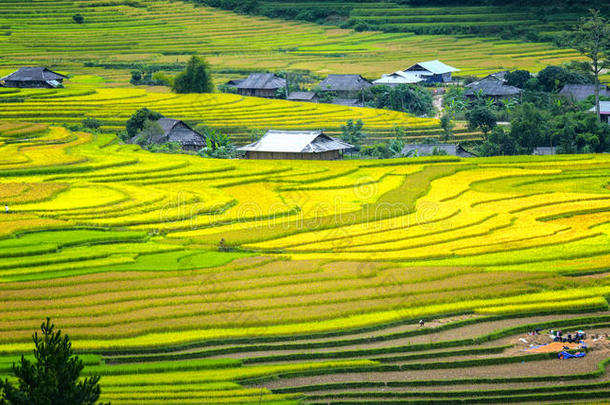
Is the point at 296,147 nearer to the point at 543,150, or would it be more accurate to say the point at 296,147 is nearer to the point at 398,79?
the point at 543,150

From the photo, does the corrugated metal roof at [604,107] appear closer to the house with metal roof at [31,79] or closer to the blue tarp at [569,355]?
the blue tarp at [569,355]

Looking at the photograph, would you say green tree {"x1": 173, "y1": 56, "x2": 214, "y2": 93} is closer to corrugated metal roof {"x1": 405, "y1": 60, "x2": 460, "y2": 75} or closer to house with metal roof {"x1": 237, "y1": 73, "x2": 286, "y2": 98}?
house with metal roof {"x1": 237, "y1": 73, "x2": 286, "y2": 98}

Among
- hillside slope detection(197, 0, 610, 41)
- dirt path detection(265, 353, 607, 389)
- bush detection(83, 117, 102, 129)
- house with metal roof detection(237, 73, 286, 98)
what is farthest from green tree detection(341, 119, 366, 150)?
hillside slope detection(197, 0, 610, 41)

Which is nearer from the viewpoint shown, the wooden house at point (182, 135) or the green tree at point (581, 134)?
the green tree at point (581, 134)

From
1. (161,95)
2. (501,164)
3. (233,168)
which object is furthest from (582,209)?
(161,95)

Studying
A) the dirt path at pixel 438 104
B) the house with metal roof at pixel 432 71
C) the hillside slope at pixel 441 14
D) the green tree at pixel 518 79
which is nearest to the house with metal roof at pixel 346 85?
the dirt path at pixel 438 104

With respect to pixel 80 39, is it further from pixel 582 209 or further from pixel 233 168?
pixel 582 209

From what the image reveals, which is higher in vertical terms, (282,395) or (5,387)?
(5,387)

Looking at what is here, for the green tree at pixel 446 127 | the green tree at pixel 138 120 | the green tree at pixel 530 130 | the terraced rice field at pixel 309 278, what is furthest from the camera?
the green tree at pixel 138 120
